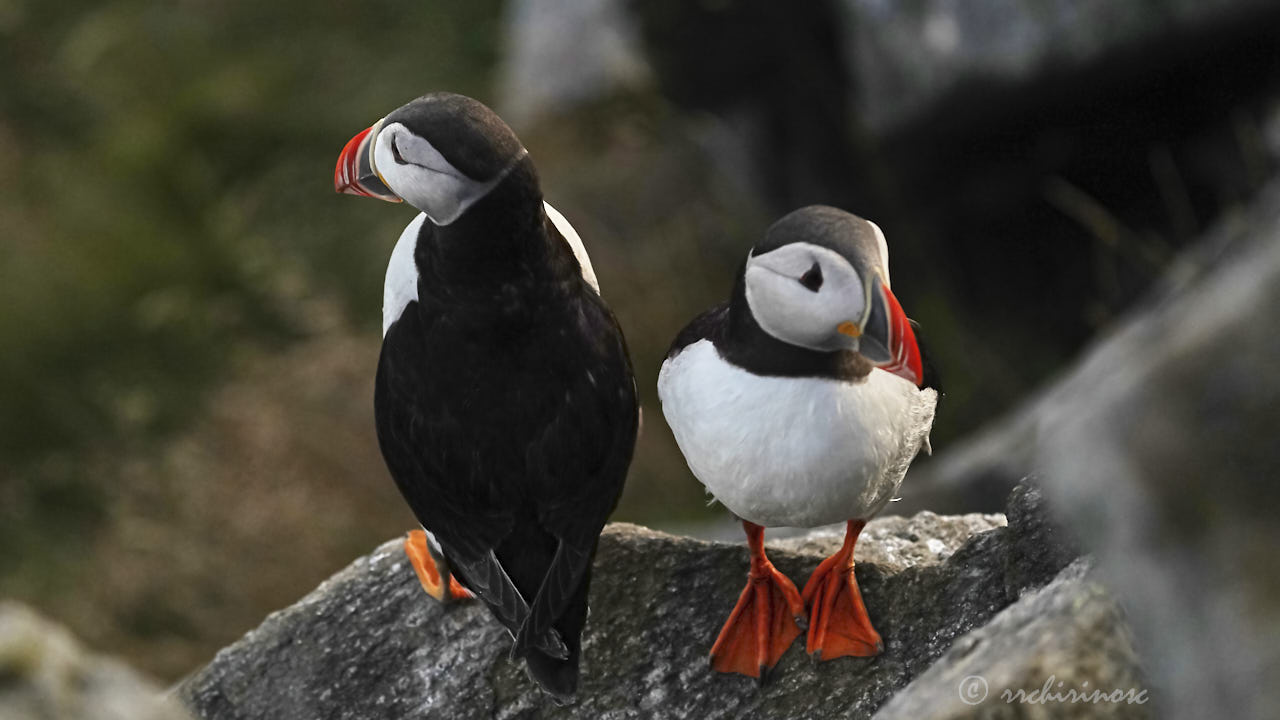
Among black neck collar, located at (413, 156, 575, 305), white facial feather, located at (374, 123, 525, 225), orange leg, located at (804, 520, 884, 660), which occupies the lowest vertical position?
orange leg, located at (804, 520, 884, 660)

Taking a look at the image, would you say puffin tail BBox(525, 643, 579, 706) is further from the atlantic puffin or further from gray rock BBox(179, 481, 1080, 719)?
gray rock BBox(179, 481, 1080, 719)

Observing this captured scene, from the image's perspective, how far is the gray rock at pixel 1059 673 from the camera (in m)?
1.94

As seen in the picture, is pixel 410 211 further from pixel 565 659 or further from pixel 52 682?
pixel 52 682

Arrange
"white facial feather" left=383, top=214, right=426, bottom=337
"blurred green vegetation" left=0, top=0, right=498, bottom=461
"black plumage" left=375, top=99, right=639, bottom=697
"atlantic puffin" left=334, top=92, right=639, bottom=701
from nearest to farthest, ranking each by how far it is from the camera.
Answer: "atlantic puffin" left=334, top=92, right=639, bottom=701 < "black plumage" left=375, top=99, right=639, bottom=697 < "white facial feather" left=383, top=214, right=426, bottom=337 < "blurred green vegetation" left=0, top=0, right=498, bottom=461

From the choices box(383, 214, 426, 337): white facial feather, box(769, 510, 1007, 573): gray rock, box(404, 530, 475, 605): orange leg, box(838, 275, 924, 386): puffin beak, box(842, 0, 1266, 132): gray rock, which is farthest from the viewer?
box(842, 0, 1266, 132): gray rock

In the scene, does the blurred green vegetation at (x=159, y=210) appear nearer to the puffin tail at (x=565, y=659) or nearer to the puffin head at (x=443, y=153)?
the puffin tail at (x=565, y=659)

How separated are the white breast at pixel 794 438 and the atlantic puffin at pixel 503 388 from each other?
0.86ft

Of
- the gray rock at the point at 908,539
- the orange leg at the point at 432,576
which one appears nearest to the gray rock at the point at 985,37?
the gray rock at the point at 908,539

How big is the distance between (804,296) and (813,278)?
0.04 metres

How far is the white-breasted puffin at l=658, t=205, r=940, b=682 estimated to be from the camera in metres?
2.44

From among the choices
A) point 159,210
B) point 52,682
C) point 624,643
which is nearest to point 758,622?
point 624,643

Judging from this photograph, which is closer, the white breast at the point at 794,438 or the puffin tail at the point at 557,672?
the white breast at the point at 794,438

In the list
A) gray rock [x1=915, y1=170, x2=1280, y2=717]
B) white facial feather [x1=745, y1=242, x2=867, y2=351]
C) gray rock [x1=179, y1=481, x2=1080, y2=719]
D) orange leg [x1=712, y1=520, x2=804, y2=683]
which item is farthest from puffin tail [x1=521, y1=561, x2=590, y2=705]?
gray rock [x1=915, y1=170, x2=1280, y2=717]

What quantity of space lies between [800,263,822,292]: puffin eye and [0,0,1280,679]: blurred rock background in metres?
2.68
